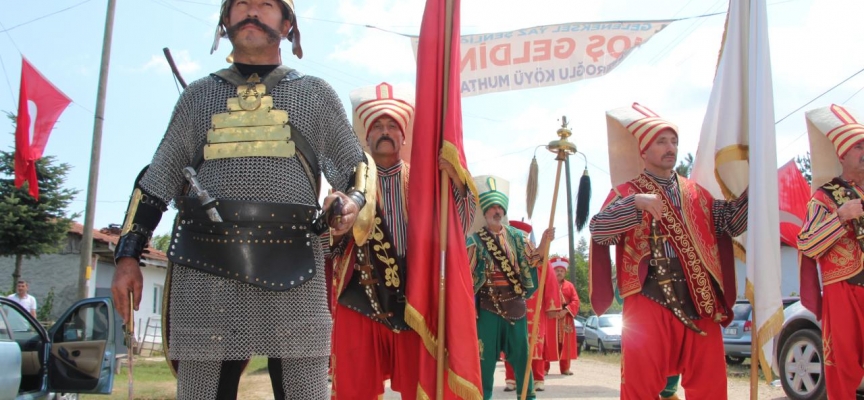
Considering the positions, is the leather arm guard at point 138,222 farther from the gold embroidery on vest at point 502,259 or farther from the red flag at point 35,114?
the red flag at point 35,114

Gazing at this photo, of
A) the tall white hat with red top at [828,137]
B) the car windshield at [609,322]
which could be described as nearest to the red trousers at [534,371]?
the tall white hat with red top at [828,137]

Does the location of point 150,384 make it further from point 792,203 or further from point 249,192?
point 249,192

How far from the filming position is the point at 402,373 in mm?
4672

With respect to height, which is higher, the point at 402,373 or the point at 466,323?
the point at 466,323

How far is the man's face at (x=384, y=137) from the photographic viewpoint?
4.96 meters

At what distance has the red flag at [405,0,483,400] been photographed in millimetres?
4223

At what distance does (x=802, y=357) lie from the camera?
330 inches

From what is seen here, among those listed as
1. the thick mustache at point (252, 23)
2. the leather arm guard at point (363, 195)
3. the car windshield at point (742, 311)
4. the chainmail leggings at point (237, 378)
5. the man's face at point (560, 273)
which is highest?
the thick mustache at point (252, 23)

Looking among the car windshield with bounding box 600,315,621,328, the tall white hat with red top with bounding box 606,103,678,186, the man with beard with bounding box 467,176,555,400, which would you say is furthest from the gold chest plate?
the car windshield with bounding box 600,315,621,328

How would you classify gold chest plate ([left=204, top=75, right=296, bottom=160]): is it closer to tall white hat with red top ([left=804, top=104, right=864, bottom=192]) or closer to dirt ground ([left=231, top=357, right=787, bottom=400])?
tall white hat with red top ([left=804, top=104, right=864, bottom=192])

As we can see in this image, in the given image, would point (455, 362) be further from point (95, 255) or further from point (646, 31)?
point (95, 255)

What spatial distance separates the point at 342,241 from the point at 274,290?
178 centimetres

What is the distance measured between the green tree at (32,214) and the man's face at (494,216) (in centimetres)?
1691

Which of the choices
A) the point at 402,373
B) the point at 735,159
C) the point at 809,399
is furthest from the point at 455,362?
the point at 809,399
